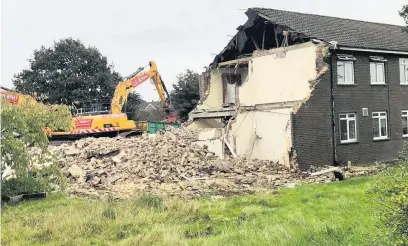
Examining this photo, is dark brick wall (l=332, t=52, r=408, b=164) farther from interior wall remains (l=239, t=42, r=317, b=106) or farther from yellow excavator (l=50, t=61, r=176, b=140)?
yellow excavator (l=50, t=61, r=176, b=140)

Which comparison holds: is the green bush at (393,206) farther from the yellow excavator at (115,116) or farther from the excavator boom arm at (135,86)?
the excavator boom arm at (135,86)

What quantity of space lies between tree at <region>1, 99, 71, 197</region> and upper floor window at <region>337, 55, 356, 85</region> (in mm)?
13354

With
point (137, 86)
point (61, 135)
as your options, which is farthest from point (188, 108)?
point (61, 135)

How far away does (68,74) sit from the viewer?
5050cm

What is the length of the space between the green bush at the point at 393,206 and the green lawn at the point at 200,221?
1.22 m

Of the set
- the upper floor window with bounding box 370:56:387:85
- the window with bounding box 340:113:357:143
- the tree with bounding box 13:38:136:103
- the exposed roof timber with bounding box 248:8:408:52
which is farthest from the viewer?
the tree with bounding box 13:38:136:103

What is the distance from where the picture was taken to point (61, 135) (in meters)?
29.3

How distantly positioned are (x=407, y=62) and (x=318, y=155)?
8718 millimetres

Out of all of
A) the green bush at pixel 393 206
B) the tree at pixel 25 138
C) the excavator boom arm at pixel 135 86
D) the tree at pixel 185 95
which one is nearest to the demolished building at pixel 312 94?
the excavator boom arm at pixel 135 86

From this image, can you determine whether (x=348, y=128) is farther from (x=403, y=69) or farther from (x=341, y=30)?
(x=403, y=69)

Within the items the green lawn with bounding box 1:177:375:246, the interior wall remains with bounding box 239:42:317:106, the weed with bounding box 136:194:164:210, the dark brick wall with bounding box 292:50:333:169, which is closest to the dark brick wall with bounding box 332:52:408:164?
the dark brick wall with bounding box 292:50:333:169

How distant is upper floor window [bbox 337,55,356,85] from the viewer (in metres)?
21.7

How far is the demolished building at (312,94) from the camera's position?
20.5 m

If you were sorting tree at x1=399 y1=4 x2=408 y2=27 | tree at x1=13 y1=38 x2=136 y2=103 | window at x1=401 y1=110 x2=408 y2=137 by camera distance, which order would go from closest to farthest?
tree at x1=399 y1=4 x2=408 y2=27, window at x1=401 y1=110 x2=408 y2=137, tree at x1=13 y1=38 x2=136 y2=103
